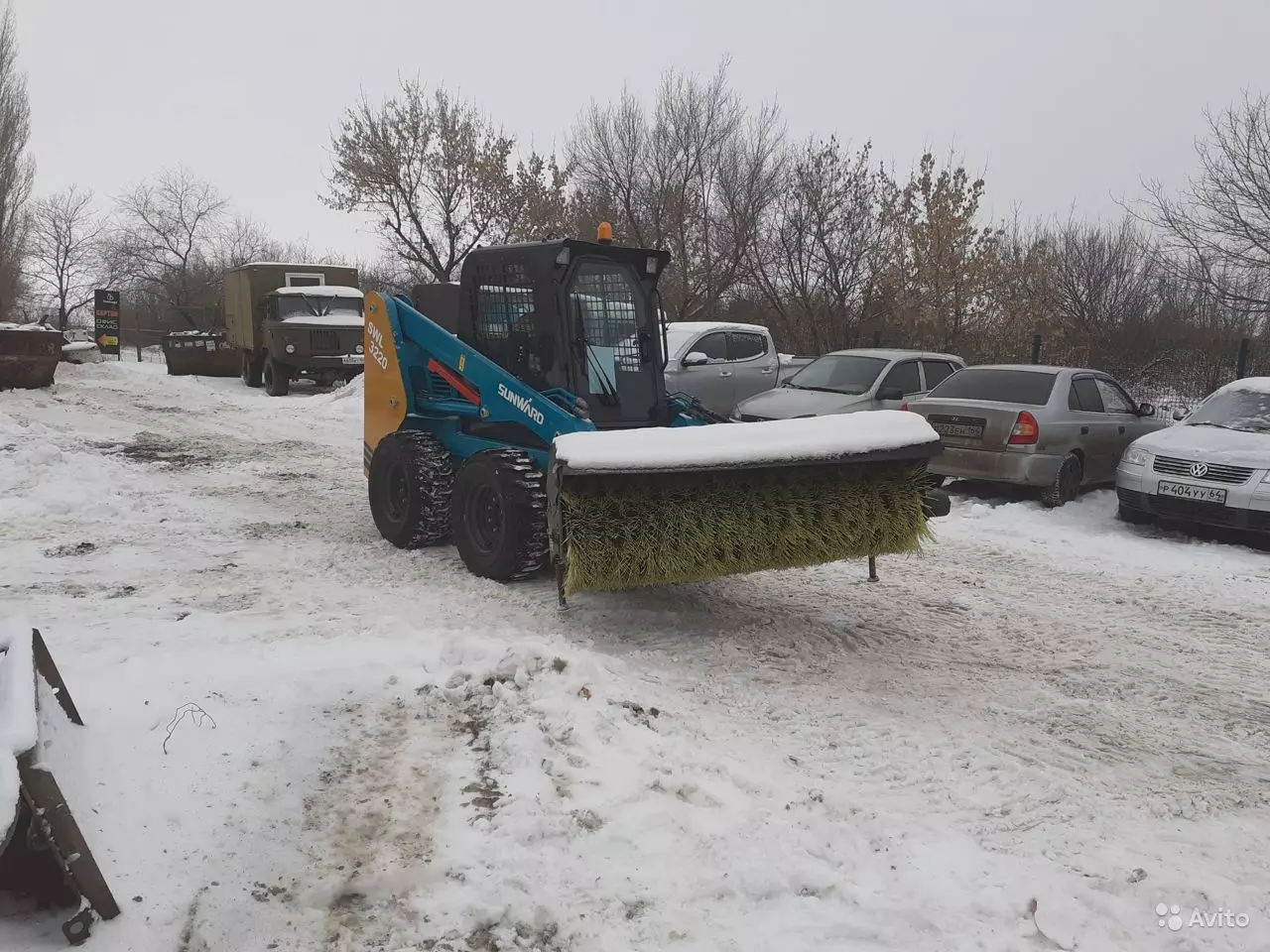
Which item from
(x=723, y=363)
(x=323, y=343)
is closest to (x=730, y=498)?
(x=723, y=363)

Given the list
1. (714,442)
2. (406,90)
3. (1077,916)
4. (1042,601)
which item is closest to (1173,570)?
(1042,601)

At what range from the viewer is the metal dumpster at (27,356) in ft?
53.9

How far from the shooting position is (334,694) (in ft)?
12.6

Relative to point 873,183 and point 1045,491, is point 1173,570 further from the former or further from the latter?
point 873,183

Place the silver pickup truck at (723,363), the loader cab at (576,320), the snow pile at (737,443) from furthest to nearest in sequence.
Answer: the silver pickup truck at (723,363) → the loader cab at (576,320) → the snow pile at (737,443)

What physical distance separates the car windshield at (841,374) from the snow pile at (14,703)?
8820mm

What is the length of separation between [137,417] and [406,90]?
1510 centimetres

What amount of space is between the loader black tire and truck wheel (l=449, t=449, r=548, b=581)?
1.75 ft

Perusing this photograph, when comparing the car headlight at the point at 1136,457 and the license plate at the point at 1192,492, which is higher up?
the car headlight at the point at 1136,457

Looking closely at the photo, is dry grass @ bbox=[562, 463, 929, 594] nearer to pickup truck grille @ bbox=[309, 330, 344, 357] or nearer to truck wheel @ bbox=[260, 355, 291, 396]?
pickup truck grille @ bbox=[309, 330, 344, 357]

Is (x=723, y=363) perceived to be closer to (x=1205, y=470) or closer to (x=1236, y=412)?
(x=1236, y=412)

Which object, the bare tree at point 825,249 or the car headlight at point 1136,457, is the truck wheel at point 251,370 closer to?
the bare tree at point 825,249

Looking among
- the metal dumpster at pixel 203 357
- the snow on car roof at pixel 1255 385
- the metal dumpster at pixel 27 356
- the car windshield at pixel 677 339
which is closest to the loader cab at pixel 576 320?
the car windshield at pixel 677 339

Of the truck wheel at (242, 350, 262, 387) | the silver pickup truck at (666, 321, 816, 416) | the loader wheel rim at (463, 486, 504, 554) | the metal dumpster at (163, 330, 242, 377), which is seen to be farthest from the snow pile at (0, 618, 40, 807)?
the metal dumpster at (163, 330, 242, 377)
